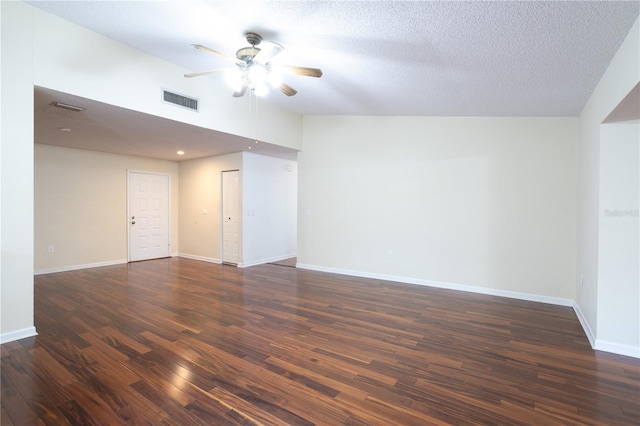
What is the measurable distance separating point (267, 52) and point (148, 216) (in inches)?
227

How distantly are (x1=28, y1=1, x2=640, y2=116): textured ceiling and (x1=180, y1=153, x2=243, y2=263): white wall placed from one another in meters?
3.06

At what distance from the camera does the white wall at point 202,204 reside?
267 inches

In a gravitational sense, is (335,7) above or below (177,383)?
above

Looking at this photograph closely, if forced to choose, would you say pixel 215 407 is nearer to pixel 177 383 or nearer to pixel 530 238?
pixel 177 383

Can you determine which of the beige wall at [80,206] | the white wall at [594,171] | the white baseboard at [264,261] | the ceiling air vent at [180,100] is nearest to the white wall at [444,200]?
the white wall at [594,171]

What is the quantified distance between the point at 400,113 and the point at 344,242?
2.40 m

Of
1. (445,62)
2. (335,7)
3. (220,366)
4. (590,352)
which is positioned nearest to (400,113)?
(445,62)

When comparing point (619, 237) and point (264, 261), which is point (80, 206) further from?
point (619, 237)

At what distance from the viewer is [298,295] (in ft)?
14.4

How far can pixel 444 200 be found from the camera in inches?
191

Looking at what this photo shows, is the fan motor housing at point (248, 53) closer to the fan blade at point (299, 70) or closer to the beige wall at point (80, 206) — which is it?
the fan blade at point (299, 70)

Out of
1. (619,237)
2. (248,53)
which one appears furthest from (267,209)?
(619,237)

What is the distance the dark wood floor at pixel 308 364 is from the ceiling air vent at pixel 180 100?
2517 mm

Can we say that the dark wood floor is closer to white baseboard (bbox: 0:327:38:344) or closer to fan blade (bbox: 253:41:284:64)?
white baseboard (bbox: 0:327:38:344)
